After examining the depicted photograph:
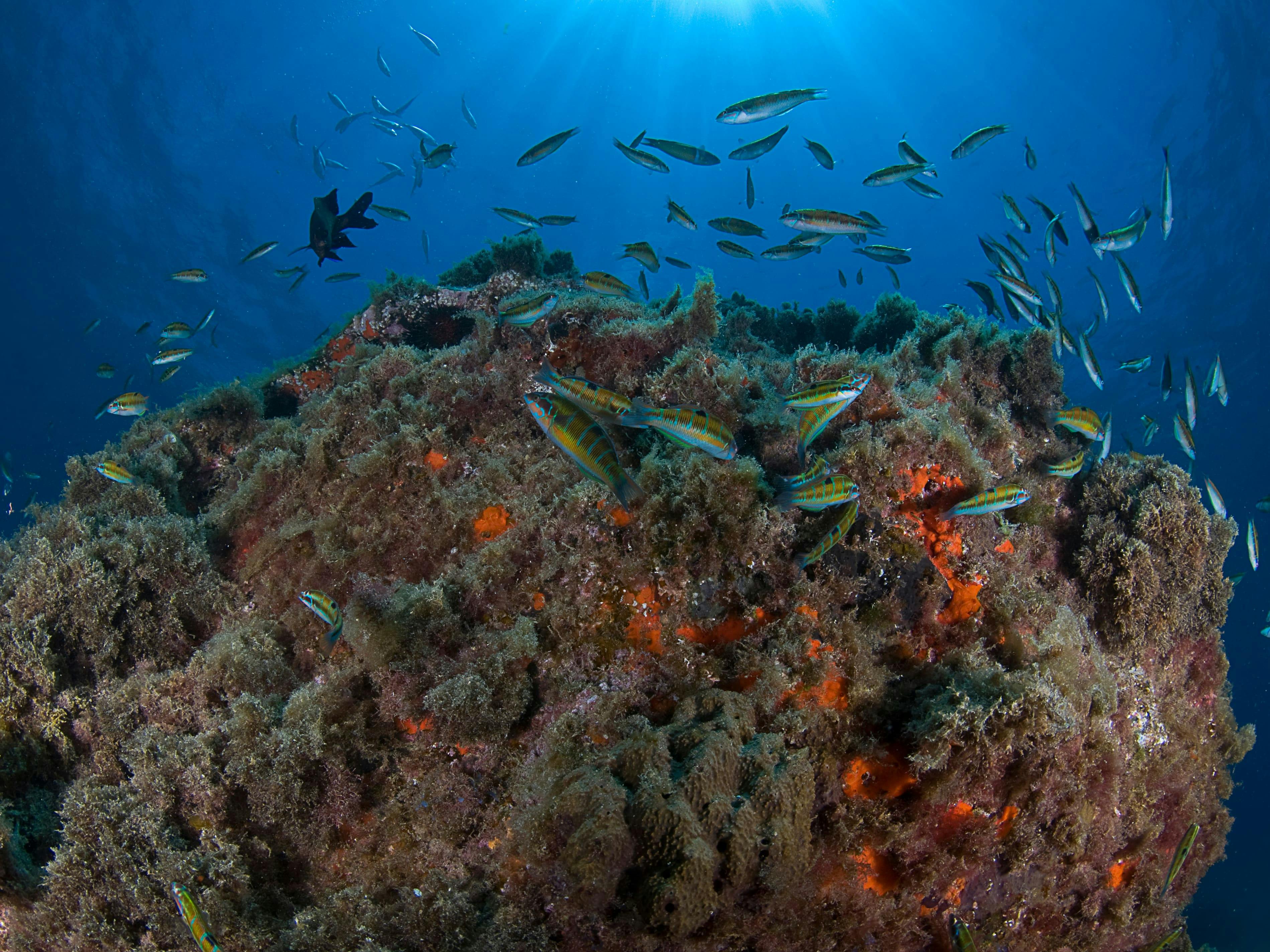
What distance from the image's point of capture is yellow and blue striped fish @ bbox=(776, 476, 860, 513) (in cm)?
319

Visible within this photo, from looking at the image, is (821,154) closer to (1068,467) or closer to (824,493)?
(1068,467)

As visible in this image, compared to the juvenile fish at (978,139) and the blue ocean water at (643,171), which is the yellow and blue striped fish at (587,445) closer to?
the juvenile fish at (978,139)

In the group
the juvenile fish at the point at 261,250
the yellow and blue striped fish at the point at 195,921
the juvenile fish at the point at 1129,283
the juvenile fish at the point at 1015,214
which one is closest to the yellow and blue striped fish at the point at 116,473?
the yellow and blue striped fish at the point at 195,921

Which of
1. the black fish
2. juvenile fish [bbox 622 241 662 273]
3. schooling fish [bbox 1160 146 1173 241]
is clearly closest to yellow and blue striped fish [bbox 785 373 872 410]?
juvenile fish [bbox 622 241 662 273]

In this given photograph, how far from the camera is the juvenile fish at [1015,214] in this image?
6.96 metres

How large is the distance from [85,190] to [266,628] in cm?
4839

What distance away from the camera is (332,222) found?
733 cm

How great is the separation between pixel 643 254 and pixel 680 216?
2.70 ft

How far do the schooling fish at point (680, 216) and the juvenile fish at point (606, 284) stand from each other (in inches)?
60.2

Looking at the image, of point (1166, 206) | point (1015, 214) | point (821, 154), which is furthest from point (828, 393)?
point (1166, 206)

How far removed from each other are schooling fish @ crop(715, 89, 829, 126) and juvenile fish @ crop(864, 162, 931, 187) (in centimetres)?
115

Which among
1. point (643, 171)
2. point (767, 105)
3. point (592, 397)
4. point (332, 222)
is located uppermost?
point (643, 171)

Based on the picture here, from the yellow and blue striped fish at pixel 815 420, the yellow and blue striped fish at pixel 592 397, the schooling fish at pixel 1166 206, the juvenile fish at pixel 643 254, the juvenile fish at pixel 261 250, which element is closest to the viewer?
the yellow and blue striped fish at pixel 592 397

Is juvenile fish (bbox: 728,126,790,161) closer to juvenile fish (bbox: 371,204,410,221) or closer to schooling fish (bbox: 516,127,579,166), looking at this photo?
schooling fish (bbox: 516,127,579,166)
